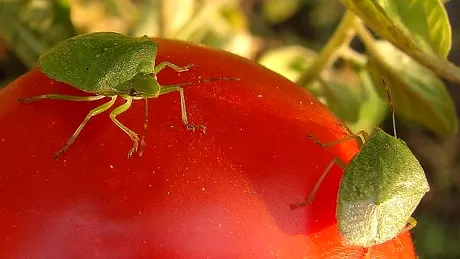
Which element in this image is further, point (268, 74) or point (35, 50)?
point (35, 50)

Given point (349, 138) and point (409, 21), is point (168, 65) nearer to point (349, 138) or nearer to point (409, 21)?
point (349, 138)

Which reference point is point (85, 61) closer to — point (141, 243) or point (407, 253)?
point (141, 243)

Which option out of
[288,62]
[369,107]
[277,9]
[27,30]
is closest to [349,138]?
[27,30]

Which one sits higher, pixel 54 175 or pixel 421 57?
pixel 421 57

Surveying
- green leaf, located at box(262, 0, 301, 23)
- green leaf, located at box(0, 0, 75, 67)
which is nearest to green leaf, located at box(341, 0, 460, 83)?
green leaf, located at box(0, 0, 75, 67)

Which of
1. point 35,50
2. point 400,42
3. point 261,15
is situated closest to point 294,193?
point 400,42
